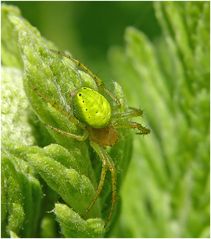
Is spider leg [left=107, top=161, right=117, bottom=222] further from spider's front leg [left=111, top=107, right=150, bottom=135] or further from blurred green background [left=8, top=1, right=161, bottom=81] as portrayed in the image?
blurred green background [left=8, top=1, right=161, bottom=81]

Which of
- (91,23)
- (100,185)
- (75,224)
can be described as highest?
(91,23)

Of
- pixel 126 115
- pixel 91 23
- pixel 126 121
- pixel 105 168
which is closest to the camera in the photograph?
pixel 105 168

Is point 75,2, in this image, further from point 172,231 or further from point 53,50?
point 53,50

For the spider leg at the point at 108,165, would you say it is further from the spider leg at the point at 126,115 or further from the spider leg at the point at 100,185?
the spider leg at the point at 126,115

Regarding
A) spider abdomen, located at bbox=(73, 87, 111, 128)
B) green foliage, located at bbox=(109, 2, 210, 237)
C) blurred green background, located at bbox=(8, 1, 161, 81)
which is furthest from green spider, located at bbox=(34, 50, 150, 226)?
blurred green background, located at bbox=(8, 1, 161, 81)

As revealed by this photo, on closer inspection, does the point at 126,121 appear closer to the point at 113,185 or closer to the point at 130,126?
the point at 130,126

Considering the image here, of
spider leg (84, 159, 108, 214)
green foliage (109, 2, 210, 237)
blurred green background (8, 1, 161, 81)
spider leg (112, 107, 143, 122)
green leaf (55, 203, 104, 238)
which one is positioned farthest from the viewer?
blurred green background (8, 1, 161, 81)

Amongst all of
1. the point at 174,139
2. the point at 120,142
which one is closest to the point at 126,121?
the point at 120,142

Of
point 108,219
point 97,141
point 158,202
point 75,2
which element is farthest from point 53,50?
point 75,2
